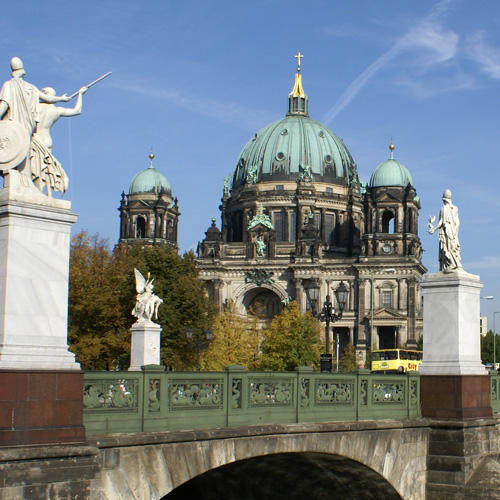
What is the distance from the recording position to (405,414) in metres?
21.6

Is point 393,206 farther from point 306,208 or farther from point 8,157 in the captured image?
point 8,157

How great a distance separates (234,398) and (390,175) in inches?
4005

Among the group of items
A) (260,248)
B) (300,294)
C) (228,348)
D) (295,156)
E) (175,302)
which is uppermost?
(295,156)

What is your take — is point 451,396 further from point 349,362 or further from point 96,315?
point 349,362

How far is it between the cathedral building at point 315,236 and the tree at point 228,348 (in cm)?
2580

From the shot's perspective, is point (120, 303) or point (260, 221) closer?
point (120, 303)

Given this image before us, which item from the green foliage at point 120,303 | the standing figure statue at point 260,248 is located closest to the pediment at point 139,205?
the standing figure statue at point 260,248

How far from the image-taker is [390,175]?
117 metres

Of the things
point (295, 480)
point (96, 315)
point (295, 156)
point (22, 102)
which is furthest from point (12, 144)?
point (295, 156)

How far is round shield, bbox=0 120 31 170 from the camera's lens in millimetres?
13734

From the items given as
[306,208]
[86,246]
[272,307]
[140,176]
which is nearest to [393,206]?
[306,208]

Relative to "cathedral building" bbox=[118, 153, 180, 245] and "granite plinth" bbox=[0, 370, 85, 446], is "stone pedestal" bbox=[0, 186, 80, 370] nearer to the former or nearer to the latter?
"granite plinth" bbox=[0, 370, 85, 446]

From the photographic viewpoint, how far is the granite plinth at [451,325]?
2230cm

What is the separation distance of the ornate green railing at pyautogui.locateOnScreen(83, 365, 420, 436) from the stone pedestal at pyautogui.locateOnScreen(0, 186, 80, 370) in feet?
3.53
